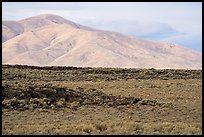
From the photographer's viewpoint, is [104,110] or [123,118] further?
[104,110]

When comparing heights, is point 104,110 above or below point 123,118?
below

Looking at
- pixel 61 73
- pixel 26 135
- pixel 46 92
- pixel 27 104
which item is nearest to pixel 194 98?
pixel 46 92

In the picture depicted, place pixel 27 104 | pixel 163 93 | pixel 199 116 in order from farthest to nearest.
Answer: pixel 163 93
pixel 27 104
pixel 199 116

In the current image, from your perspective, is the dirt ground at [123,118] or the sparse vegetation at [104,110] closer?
the dirt ground at [123,118]

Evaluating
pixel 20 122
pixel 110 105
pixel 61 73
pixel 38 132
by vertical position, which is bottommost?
pixel 61 73

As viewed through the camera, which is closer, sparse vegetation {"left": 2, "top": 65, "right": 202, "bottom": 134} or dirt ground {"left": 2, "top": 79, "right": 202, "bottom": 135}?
dirt ground {"left": 2, "top": 79, "right": 202, "bottom": 135}

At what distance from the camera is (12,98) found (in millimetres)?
30922

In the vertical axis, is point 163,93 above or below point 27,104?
below

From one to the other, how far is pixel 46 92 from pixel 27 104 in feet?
15.3

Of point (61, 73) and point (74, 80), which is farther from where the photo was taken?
point (61, 73)

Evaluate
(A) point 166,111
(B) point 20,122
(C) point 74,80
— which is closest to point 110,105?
(A) point 166,111

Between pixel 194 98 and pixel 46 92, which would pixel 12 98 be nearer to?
pixel 46 92

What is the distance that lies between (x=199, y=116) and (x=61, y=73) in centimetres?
3318

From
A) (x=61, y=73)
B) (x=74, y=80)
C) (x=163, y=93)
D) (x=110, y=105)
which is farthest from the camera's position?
(x=61, y=73)
